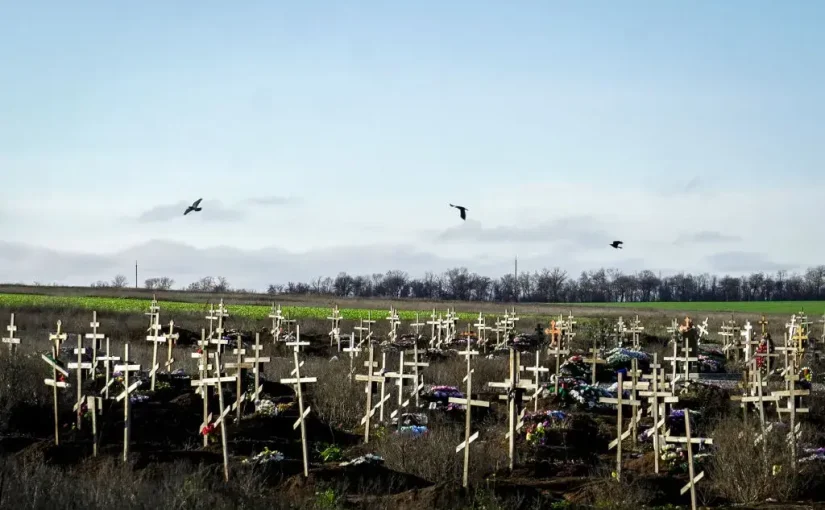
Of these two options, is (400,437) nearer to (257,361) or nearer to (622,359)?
(257,361)

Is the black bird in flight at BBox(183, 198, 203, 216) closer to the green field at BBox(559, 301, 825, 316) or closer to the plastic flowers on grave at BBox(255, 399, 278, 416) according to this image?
the plastic flowers on grave at BBox(255, 399, 278, 416)

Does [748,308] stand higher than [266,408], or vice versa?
[748,308]

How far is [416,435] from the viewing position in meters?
18.4

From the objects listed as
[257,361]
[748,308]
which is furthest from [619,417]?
[748,308]

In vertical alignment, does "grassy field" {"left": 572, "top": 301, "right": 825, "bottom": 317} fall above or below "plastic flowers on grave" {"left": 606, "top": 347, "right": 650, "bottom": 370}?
above

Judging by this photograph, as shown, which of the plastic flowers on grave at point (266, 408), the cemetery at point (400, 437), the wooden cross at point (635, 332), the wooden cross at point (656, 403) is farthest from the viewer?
the wooden cross at point (635, 332)

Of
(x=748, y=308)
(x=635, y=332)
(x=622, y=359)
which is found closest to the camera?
(x=622, y=359)

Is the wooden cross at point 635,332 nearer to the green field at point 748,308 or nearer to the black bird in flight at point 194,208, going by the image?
the black bird in flight at point 194,208

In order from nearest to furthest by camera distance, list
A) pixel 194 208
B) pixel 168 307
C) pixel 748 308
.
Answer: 1. pixel 194 208
2. pixel 168 307
3. pixel 748 308

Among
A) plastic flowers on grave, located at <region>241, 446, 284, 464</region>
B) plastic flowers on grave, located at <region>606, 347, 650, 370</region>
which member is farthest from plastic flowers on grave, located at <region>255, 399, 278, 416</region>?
plastic flowers on grave, located at <region>606, 347, 650, 370</region>

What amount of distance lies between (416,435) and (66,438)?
5.89 m

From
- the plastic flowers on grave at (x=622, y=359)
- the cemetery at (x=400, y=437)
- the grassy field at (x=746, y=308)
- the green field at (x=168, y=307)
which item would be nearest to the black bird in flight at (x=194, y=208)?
the cemetery at (x=400, y=437)

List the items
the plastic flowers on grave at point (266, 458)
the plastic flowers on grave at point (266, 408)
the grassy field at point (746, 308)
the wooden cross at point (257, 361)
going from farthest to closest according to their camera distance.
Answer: the grassy field at point (746, 308) < the plastic flowers on grave at point (266, 408) < the wooden cross at point (257, 361) < the plastic flowers on grave at point (266, 458)

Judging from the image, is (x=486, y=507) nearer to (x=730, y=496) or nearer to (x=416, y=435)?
(x=730, y=496)
